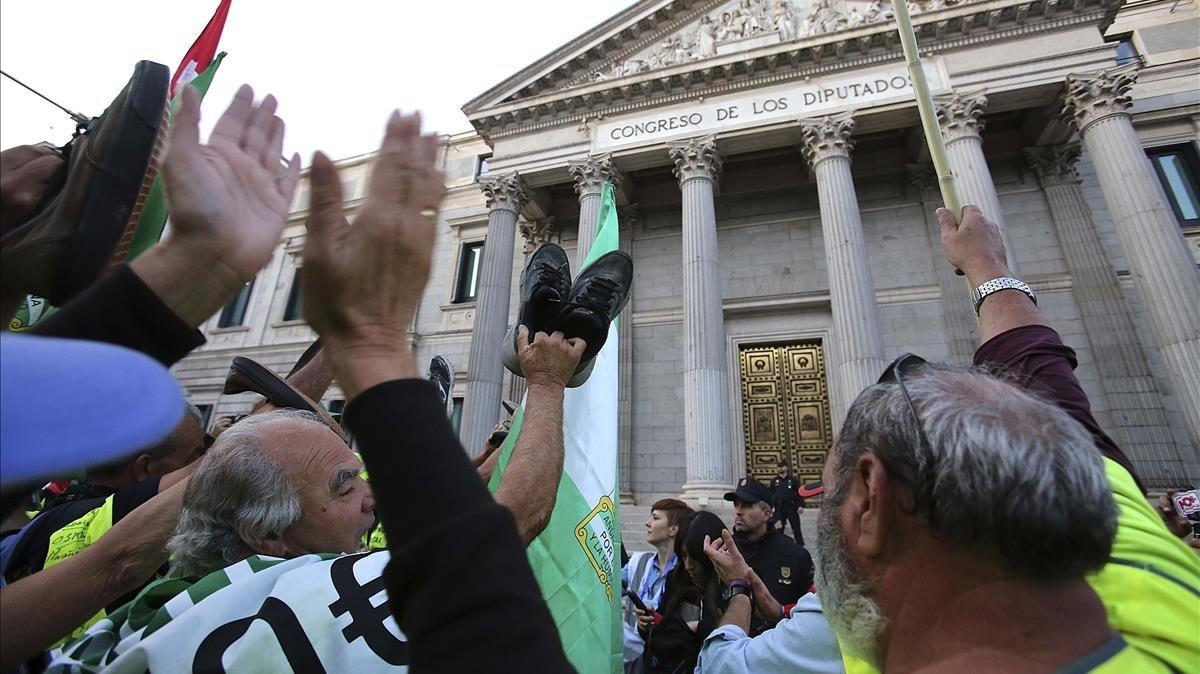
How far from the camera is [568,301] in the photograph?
1.94 meters

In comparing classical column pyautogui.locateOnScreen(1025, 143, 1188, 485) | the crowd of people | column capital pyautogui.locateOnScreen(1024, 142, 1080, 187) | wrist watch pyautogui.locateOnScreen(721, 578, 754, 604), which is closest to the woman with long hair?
wrist watch pyautogui.locateOnScreen(721, 578, 754, 604)

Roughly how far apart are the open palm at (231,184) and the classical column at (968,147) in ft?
42.9

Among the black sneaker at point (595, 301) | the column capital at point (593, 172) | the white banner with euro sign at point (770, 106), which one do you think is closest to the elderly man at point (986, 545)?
the black sneaker at point (595, 301)

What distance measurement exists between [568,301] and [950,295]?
1403 cm

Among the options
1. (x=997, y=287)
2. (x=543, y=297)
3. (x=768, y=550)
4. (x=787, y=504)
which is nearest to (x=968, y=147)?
(x=787, y=504)

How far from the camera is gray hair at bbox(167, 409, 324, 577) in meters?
1.64

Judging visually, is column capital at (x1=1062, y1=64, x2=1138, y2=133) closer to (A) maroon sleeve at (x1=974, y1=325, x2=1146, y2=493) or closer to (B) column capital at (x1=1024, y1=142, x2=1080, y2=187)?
(B) column capital at (x1=1024, y1=142, x2=1080, y2=187)

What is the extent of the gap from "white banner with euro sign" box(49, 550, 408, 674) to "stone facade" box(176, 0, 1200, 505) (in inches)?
387

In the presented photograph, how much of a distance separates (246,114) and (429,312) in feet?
57.4

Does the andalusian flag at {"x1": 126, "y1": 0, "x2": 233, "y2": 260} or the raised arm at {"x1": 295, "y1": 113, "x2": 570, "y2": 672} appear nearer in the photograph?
the raised arm at {"x1": 295, "y1": 113, "x2": 570, "y2": 672}

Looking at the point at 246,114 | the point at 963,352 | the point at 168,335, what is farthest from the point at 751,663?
the point at 963,352

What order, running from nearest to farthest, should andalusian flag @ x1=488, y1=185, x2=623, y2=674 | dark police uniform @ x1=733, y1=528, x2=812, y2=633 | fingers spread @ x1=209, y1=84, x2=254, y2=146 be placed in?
fingers spread @ x1=209, y1=84, x2=254, y2=146 < andalusian flag @ x1=488, y1=185, x2=623, y2=674 < dark police uniform @ x1=733, y1=528, x2=812, y2=633

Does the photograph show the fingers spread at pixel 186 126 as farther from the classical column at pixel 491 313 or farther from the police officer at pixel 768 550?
the classical column at pixel 491 313

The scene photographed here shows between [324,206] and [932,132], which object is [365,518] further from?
[932,132]
